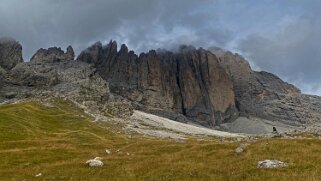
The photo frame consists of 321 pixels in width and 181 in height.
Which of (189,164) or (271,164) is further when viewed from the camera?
(189,164)

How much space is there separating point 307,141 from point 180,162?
585 inches

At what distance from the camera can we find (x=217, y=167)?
3769 cm

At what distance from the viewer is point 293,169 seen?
33375 mm

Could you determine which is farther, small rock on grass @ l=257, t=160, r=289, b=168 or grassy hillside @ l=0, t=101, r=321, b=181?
small rock on grass @ l=257, t=160, r=289, b=168

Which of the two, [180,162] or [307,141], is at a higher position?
[307,141]

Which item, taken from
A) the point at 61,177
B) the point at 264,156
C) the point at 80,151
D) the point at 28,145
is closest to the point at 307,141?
the point at 264,156

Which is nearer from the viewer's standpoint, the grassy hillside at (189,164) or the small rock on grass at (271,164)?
the grassy hillside at (189,164)

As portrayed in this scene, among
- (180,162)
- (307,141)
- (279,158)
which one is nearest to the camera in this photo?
(279,158)

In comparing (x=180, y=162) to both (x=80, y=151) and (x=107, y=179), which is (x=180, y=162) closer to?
(x=107, y=179)

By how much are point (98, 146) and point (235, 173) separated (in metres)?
47.2

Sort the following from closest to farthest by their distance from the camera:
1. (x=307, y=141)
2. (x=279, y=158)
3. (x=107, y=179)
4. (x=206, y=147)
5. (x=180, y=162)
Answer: (x=107, y=179), (x=279, y=158), (x=180, y=162), (x=307, y=141), (x=206, y=147)

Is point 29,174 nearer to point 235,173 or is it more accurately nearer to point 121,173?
point 121,173

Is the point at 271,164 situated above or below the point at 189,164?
above

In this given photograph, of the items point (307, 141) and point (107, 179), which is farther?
point (307, 141)
